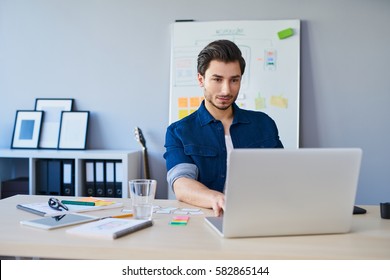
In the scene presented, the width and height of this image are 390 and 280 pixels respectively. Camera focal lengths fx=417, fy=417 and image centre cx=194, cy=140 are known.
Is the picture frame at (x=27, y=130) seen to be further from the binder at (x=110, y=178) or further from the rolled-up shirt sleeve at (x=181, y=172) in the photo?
the rolled-up shirt sleeve at (x=181, y=172)

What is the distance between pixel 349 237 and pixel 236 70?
0.88 m

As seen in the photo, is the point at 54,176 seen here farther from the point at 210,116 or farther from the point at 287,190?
the point at 287,190

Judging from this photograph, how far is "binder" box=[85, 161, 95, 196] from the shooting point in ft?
9.75

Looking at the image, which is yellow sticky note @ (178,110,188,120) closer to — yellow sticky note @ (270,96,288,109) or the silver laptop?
yellow sticky note @ (270,96,288,109)

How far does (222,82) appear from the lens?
5.54ft

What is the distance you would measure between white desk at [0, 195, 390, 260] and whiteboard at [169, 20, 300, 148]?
1.94 meters

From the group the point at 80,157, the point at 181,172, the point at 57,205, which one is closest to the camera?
the point at 57,205

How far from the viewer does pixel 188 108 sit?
3062mm

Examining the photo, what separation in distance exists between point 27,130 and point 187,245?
2.69 metres

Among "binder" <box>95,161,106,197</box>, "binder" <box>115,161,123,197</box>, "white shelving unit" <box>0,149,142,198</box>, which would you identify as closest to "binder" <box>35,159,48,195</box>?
"white shelving unit" <box>0,149,142,198</box>

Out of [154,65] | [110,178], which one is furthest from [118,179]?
[154,65]

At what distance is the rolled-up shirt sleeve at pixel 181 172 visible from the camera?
5.17 ft

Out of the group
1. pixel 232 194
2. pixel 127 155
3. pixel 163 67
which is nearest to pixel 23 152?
pixel 127 155

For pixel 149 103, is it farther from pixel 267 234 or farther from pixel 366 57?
pixel 267 234
